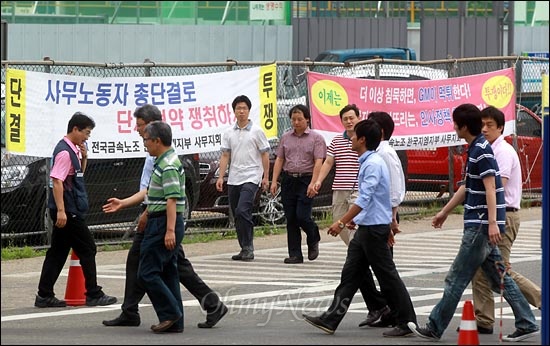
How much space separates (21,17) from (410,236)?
25.0 meters

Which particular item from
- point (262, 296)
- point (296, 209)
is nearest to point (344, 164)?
point (296, 209)

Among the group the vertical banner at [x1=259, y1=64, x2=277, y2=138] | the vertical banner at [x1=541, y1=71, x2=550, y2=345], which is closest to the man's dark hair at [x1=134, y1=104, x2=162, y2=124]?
the vertical banner at [x1=541, y1=71, x2=550, y2=345]

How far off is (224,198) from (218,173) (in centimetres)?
169

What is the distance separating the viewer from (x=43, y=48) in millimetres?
38250

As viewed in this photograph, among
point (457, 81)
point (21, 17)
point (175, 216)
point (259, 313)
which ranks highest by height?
point (21, 17)

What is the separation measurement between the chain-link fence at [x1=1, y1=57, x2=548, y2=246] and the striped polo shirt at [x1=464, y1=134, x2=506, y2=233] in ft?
21.0

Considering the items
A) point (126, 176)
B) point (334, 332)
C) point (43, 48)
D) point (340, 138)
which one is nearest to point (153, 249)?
point (334, 332)

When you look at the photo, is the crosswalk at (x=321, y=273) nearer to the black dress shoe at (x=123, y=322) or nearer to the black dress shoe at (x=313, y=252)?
the black dress shoe at (x=313, y=252)

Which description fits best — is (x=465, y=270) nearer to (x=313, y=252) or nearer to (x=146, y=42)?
(x=313, y=252)

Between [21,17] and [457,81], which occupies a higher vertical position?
[21,17]

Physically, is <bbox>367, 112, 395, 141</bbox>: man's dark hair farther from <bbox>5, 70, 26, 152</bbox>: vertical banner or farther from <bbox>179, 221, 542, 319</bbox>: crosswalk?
<bbox>5, 70, 26, 152</bbox>: vertical banner

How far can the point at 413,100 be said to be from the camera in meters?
18.9

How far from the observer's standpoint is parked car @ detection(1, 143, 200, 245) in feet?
48.7

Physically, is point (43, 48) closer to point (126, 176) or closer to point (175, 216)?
point (126, 176)
